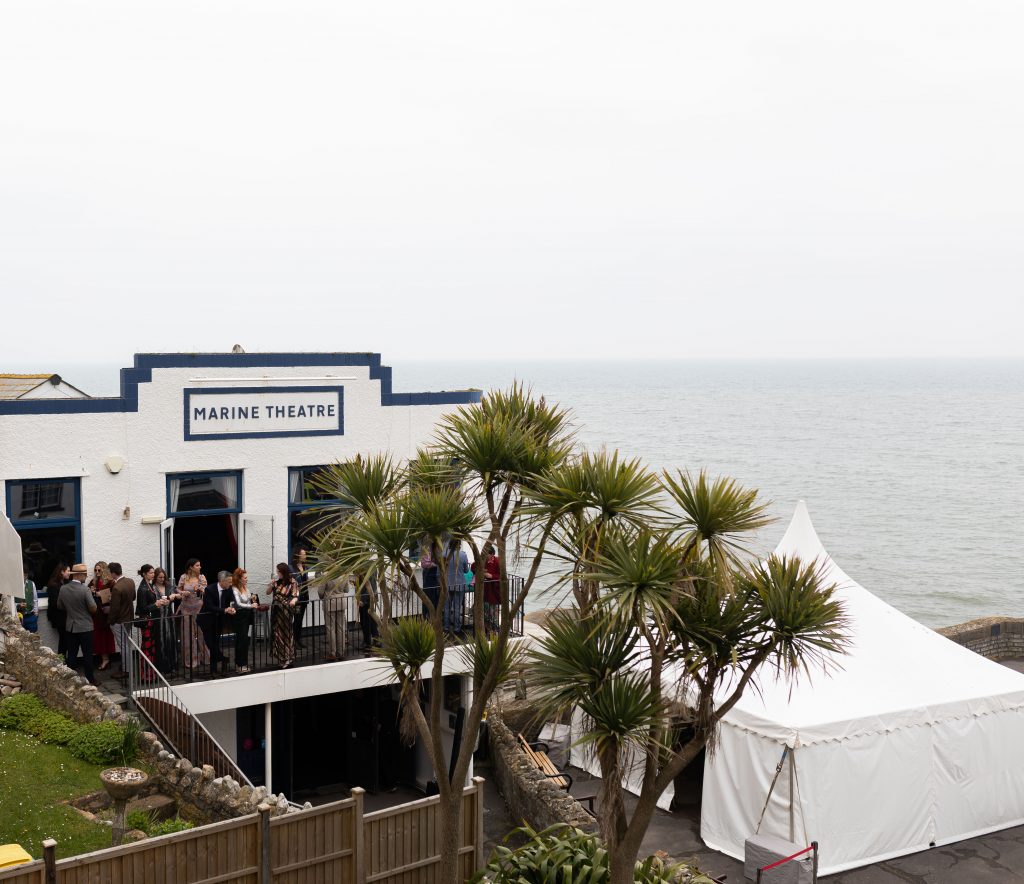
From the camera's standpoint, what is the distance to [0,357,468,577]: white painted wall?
1689 cm

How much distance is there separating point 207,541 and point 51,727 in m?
5.58

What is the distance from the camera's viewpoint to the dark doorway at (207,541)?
1891 cm

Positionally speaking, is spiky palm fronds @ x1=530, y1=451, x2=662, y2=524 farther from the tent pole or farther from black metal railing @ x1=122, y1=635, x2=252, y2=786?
the tent pole

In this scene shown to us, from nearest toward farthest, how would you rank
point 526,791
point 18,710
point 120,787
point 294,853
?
point 120,787
point 294,853
point 18,710
point 526,791

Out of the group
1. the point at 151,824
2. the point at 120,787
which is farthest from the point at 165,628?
the point at 120,787

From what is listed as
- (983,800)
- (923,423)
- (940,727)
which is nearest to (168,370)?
(940,727)

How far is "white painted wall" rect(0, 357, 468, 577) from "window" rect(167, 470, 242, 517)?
0.64 feet

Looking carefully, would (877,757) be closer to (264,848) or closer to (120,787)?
(264,848)

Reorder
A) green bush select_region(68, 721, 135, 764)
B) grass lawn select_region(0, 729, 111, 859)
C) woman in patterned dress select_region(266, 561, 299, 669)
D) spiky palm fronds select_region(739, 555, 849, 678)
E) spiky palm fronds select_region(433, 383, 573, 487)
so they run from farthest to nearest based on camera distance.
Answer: woman in patterned dress select_region(266, 561, 299, 669) < green bush select_region(68, 721, 135, 764) < grass lawn select_region(0, 729, 111, 859) < spiky palm fronds select_region(433, 383, 573, 487) < spiky palm fronds select_region(739, 555, 849, 678)

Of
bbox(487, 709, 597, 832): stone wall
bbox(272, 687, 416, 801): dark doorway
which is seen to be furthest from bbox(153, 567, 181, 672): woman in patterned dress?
bbox(487, 709, 597, 832): stone wall

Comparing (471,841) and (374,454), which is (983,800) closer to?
(471,841)

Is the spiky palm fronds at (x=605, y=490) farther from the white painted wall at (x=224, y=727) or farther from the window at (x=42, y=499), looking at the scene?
the window at (x=42, y=499)

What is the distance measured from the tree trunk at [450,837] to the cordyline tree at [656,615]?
6.11ft

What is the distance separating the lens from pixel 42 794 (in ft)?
40.5
